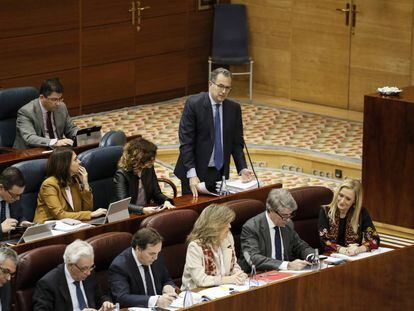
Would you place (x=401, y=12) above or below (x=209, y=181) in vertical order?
above

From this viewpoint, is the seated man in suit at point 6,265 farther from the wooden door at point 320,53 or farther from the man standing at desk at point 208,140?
the wooden door at point 320,53

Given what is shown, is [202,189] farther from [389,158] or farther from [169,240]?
[389,158]

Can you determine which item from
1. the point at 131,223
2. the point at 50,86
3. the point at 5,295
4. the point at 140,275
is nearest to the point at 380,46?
the point at 50,86

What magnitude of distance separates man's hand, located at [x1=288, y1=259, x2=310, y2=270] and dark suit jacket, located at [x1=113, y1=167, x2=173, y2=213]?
120 cm

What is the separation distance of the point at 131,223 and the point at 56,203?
0.60m

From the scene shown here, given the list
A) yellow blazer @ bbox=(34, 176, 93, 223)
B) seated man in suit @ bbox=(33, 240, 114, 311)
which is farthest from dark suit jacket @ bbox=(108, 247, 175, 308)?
yellow blazer @ bbox=(34, 176, 93, 223)

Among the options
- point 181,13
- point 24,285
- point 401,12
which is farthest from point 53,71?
point 24,285

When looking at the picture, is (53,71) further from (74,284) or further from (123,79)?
(74,284)

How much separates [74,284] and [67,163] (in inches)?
56.7

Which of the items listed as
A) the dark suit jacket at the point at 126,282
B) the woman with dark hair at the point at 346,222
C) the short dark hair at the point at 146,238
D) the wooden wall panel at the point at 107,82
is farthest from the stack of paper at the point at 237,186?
the wooden wall panel at the point at 107,82

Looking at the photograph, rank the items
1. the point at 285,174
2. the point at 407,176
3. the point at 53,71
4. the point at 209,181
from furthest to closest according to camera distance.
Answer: the point at 53,71
the point at 285,174
the point at 407,176
the point at 209,181

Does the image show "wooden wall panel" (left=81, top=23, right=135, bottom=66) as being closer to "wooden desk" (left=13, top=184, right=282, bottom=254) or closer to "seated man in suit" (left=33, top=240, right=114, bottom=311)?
"wooden desk" (left=13, top=184, right=282, bottom=254)

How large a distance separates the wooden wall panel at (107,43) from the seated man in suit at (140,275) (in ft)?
20.2

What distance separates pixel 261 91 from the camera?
14094 mm
